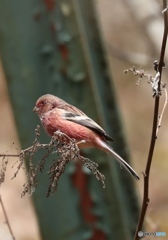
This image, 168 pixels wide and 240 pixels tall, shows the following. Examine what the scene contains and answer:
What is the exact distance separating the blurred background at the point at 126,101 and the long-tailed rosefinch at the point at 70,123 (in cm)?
63

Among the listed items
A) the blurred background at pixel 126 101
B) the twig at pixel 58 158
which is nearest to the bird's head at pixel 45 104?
the twig at pixel 58 158

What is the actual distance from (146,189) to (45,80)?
2.55 metres

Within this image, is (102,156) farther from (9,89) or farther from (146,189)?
(146,189)

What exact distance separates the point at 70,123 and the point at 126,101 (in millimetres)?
Result: 8031

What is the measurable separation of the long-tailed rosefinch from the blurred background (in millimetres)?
634

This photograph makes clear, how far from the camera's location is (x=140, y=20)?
6.57m

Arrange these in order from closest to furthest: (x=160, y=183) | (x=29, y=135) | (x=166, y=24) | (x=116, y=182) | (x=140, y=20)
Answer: (x=166, y=24) → (x=29, y=135) → (x=116, y=182) → (x=140, y=20) → (x=160, y=183)

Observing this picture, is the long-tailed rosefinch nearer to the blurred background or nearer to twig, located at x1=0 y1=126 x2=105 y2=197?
twig, located at x1=0 y1=126 x2=105 y2=197

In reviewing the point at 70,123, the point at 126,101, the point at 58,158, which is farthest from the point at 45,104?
the point at 126,101

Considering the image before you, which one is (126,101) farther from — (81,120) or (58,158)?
(58,158)

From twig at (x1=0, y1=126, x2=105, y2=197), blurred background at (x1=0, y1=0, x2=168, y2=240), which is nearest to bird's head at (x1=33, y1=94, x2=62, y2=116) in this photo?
twig at (x1=0, y1=126, x2=105, y2=197)

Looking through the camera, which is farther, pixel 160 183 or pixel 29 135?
pixel 160 183

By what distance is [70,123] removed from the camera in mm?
2598

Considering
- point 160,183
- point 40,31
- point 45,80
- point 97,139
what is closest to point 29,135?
point 45,80
